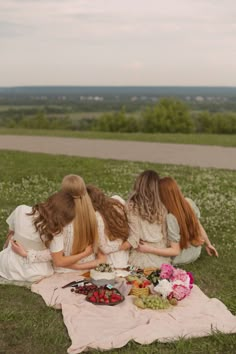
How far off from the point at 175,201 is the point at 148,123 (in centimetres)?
5042

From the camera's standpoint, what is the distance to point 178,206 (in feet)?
26.9

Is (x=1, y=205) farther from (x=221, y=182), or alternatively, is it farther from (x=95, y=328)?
(x=95, y=328)

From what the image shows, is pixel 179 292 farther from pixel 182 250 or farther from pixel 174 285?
pixel 182 250

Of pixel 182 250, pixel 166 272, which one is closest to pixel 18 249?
pixel 166 272

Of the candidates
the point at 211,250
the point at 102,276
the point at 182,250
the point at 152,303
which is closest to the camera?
the point at 152,303

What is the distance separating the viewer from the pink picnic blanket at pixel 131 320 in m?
5.99

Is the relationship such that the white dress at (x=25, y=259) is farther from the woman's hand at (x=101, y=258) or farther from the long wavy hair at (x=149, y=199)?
the long wavy hair at (x=149, y=199)

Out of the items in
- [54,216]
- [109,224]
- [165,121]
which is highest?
[54,216]

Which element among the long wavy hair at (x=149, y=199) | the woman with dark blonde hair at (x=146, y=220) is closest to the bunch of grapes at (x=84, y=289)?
the woman with dark blonde hair at (x=146, y=220)

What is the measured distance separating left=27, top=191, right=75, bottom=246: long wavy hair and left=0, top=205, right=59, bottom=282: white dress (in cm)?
12

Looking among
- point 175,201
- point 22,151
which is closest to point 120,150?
point 22,151

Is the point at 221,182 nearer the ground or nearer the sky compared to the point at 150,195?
nearer the ground

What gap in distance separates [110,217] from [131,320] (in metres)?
1.94

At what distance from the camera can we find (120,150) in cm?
2323
